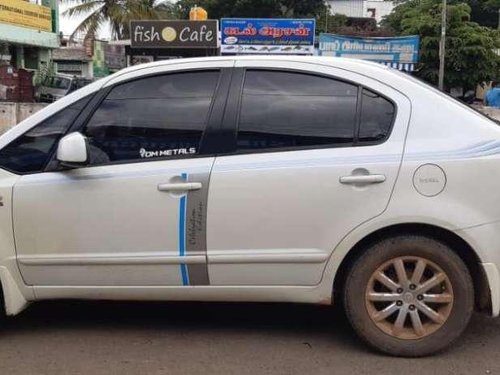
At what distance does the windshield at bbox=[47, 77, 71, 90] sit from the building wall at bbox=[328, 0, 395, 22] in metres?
54.3

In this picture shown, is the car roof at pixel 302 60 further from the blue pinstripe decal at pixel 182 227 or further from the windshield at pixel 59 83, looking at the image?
the windshield at pixel 59 83

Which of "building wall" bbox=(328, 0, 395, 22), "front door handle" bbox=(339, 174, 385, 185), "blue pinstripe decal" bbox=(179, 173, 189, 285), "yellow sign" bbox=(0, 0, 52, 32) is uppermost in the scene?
"building wall" bbox=(328, 0, 395, 22)

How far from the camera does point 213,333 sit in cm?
417

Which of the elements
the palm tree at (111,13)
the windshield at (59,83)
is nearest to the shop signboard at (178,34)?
the windshield at (59,83)

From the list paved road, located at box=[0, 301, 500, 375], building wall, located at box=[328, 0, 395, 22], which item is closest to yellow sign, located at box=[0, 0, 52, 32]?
paved road, located at box=[0, 301, 500, 375]

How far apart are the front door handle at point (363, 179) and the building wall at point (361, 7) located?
236ft

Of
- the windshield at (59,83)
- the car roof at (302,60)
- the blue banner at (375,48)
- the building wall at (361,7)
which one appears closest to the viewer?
the car roof at (302,60)

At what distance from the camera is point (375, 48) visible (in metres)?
29.1

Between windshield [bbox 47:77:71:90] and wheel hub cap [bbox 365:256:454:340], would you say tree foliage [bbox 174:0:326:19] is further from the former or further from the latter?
wheel hub cap [bbox 365:256:454:340]

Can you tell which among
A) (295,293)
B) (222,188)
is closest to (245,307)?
(295,293)

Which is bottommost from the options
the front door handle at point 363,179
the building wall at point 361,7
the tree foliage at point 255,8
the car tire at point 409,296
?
the car tire at point 409,296

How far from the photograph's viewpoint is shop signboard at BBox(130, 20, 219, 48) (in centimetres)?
2377

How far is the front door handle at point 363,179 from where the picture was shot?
3.60m

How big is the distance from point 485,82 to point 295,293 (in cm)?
3196
